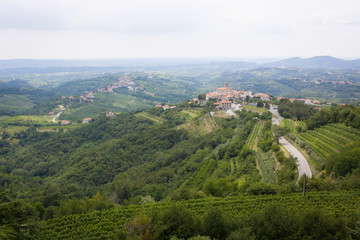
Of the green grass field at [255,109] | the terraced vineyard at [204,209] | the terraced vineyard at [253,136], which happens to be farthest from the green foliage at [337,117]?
the terraced vineyard at [204,209]

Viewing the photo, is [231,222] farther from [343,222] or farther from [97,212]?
[97,212]

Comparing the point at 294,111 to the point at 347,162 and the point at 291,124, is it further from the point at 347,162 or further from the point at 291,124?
the point at 347,162

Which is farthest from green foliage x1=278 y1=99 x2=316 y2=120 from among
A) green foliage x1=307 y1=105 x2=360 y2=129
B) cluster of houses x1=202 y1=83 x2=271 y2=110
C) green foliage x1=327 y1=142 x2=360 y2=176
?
green foliage x1=327 y1=142 x2=360 y2=176

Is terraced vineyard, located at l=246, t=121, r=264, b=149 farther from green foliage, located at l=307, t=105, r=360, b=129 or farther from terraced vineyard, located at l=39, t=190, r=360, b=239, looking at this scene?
terraced vineyard, located at l=39, t=190, r=360, b=239

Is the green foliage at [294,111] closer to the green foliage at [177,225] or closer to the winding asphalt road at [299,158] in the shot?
the winding asphalt road at [299,158]

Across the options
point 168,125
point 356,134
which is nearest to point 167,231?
point 356,134

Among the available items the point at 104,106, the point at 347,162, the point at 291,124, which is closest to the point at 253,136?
the point at 291,124
